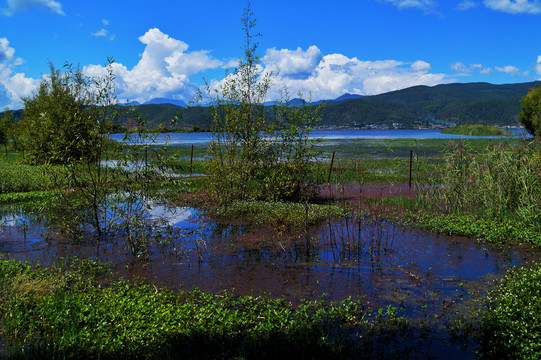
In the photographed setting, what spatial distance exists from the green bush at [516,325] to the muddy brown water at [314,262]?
0.97 meters

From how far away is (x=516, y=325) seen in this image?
5277 mm

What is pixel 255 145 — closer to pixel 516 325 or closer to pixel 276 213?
pixel 276 213

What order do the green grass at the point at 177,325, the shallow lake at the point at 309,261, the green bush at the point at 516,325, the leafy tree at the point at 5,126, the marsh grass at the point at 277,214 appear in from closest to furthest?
the green bush at the point at 516,325
the green grass at the point at 177,325
the shallow lake at the point at 309,261
the marsh grass at the point at 277,214
the leafy tree at the point at 5,126

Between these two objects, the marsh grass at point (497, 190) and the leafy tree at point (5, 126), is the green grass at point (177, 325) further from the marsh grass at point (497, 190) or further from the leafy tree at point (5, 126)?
the leafy tree at point (5, 126)

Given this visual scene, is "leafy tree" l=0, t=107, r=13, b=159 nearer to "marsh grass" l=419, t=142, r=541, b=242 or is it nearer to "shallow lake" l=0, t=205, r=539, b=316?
"shallow lake" l=0, t=205, r=539, b=316

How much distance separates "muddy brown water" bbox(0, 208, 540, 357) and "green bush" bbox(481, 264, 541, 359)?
97 centimetres

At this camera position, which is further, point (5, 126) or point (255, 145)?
point (5, 126)

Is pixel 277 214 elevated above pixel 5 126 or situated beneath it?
situated beneath

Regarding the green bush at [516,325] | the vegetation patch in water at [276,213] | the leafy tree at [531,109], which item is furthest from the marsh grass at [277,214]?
the leafy tree at [531,109]

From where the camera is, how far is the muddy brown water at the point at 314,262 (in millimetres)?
7426

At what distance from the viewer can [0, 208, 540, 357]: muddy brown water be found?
7426 mm

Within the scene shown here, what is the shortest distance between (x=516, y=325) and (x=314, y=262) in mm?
4532

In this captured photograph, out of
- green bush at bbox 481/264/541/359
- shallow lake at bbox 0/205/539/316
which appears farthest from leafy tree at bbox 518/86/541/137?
green bush at bbox 481/264/541/359

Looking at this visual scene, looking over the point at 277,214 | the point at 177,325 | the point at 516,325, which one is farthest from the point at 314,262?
the point at 516,325
